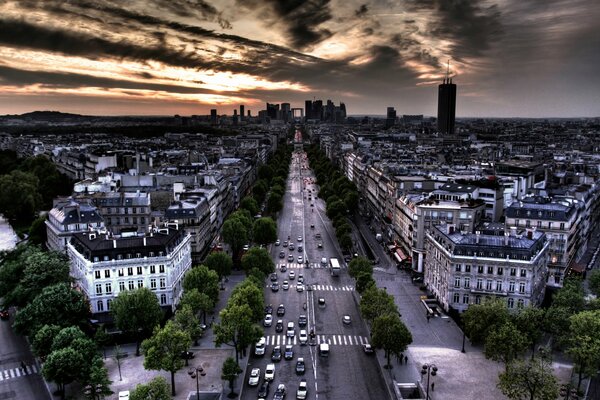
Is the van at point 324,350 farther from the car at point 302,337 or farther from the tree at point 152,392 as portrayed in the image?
the tree at point 152,392

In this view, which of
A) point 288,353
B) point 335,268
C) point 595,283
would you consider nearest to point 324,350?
point 288,353

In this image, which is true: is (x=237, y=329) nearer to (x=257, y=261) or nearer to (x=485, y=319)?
(x=257, y=261)

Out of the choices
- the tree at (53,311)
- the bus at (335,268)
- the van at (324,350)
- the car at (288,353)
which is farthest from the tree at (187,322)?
the bus at (335,268)

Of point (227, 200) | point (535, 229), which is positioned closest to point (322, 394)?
point (535, 229)

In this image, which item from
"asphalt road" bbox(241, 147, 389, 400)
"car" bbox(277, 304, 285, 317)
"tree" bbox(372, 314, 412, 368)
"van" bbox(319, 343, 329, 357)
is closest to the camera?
"asphalt road" bbox(241, 147, 389, 400)

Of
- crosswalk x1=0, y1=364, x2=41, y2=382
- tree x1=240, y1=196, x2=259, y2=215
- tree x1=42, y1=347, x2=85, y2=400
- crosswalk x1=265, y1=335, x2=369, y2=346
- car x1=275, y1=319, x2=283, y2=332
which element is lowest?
crosswalk x1=0, y1=364, x2=41, y2=382

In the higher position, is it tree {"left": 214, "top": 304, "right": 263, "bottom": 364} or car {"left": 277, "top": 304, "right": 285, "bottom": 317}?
tree {"left": 214, "top": 304, "right": 263, "bottom": 364}

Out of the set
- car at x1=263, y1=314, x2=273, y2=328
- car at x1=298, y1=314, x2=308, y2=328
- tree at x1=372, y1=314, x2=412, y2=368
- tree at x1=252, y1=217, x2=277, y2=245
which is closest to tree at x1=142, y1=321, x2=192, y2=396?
car at x1=263, y1=314, x2=273, y2=328

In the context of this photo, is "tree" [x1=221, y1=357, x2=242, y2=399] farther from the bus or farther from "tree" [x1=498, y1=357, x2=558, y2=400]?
the bus
